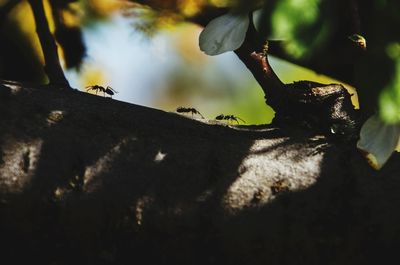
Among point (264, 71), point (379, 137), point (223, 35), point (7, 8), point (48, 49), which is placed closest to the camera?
point (379, 137)

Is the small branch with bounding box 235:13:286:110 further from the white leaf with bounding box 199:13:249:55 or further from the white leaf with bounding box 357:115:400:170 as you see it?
the white leaf with bounding box 357:115:400:170

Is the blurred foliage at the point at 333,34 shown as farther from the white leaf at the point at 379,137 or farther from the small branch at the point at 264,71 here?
the small branch at the point at 264,71

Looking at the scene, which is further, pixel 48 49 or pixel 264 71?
pixel 48 49

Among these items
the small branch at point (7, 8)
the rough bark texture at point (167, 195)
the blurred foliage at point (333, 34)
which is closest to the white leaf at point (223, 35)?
the rough bark texture at point (167, 195)

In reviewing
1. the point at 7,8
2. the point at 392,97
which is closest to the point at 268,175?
the point at 392,97

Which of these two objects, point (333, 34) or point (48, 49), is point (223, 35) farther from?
point (48, 49)

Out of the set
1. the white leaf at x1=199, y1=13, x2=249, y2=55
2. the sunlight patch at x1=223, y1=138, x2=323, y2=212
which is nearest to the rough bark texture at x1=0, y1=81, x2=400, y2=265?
the sunlight patch at x1=223, y1=138, x2=323, y2=212
